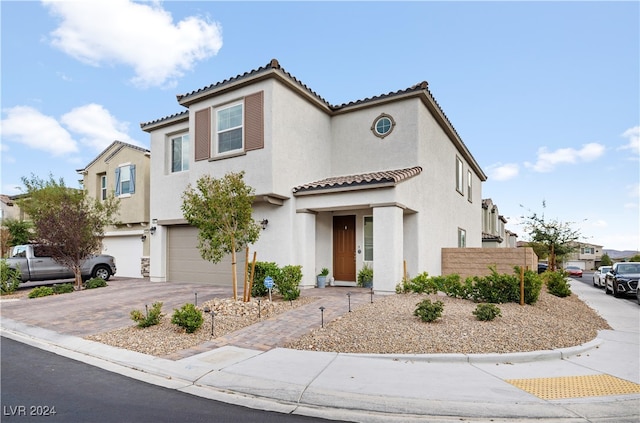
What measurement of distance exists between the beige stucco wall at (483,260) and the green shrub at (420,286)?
11.7 feet

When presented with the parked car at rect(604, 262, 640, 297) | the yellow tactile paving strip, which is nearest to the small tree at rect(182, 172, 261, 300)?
the yellow tactile paving strip

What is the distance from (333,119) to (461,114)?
685cm

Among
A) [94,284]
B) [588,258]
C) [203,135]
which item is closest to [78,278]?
[94,284]

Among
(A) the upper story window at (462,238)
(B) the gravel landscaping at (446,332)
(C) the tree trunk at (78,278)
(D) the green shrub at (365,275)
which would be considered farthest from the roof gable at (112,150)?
(A) the upper story window at (462,238)

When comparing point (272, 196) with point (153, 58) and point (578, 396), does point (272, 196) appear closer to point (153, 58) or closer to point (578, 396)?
point (153, 58)

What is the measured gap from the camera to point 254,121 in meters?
11.8

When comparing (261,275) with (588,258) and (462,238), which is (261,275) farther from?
(588,258)

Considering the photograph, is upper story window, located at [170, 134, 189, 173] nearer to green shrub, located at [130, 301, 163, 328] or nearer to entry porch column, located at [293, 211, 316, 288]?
entry porch column, located at [293, 211, 316, 288]

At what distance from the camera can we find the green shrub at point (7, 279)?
13508 mm

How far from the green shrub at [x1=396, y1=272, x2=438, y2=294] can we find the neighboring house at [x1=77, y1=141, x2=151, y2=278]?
13229 mm

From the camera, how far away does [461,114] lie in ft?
56.7

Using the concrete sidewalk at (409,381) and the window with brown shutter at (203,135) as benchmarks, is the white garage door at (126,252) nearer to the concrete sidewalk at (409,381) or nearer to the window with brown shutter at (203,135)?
the window with brown shutter at (203,135)

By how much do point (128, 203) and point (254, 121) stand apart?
1066 cm

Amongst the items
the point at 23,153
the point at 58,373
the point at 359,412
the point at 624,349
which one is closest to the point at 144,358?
the point at 58,373
